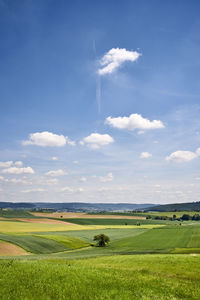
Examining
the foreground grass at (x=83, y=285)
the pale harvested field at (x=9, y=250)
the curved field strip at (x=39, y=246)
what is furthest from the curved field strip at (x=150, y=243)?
the foreground grass at (x=83, y=285)

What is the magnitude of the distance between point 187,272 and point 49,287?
1290 cm

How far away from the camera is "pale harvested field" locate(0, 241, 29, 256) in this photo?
49.1 metres

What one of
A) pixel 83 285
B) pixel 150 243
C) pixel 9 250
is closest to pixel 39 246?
pixel 9 250

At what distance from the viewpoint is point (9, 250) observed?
50.9m

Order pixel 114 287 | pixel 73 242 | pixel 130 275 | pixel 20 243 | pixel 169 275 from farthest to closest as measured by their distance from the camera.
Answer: pixel 73 242 → pixel 20 243 → pixel 169 275 → pixel 130 275 → pixel 114 287

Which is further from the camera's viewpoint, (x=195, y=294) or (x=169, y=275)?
(x=169, y=275)

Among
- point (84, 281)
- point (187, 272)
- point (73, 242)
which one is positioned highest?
point (84, 281)

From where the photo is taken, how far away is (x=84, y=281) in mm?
14883

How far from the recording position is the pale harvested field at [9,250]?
49.1m

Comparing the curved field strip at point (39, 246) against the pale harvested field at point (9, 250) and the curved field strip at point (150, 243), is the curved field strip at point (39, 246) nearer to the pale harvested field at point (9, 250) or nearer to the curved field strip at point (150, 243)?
the pale harvested field at point (9, 250)

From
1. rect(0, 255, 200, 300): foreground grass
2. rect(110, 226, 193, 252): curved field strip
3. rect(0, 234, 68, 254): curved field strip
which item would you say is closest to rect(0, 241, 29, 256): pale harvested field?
rect(0, 234, 68, 254): curved field strip

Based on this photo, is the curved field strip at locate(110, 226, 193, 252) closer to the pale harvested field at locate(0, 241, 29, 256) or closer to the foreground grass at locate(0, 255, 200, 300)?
the pale harvested field at locate(0, 241, 29, 256)

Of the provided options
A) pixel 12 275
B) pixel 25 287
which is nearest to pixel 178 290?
pixel 25 287

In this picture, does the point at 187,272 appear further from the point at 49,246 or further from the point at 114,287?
the point at 49,246
